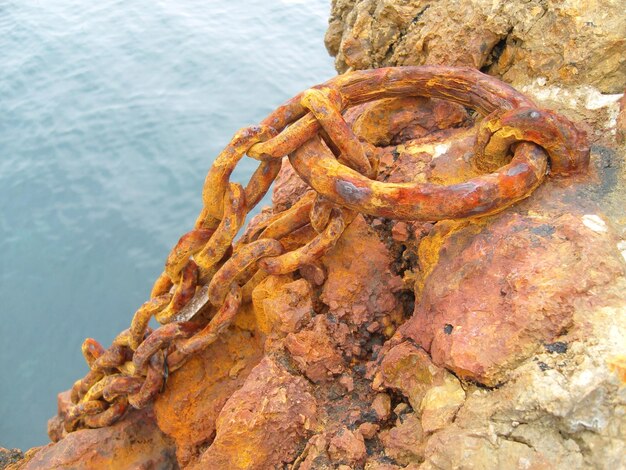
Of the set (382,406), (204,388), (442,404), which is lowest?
(204,388)

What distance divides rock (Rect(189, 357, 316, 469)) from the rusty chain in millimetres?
311

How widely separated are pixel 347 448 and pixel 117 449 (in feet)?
3.92

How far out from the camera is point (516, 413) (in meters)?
1.24

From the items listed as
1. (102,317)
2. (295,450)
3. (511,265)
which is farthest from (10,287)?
(511,265)

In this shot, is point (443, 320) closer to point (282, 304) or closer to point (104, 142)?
point (282, 304)

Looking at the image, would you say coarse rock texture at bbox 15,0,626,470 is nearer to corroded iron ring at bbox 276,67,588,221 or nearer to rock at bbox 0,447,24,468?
corroded iron ring at bbox 276,67,588,221

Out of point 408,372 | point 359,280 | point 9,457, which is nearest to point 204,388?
point 359,280

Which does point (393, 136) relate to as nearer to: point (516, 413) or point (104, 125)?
point (516, 413)

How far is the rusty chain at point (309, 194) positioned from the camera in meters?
1.46

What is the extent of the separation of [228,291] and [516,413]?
991mm

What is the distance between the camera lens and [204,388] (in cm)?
208

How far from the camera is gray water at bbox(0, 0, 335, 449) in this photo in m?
5.05

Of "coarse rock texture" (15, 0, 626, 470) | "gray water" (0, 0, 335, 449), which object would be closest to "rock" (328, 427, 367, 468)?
"coarse rock texture" (15, 0, 626, 470)

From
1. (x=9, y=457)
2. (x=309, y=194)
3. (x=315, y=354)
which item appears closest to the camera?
(x=315, y=354)
